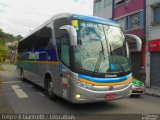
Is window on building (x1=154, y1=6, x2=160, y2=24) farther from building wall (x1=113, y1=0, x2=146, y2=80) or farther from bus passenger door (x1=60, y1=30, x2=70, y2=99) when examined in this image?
bus passenger door (x1=60, y1=30, x2=70, y2=99)

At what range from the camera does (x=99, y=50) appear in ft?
26.5

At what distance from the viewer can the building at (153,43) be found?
59.2ft

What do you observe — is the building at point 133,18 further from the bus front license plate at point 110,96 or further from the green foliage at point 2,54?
the green foliage at point 2,54

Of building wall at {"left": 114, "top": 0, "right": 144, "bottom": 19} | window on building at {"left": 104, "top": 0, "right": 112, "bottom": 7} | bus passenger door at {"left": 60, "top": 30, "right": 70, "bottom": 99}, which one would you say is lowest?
bus passenger door at {"left": 60, "top": 30, "right": 70, "bottom": 99}

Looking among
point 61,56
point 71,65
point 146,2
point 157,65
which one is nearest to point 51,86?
point 61,56

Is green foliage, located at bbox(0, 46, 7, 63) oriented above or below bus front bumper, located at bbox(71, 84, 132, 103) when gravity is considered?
above

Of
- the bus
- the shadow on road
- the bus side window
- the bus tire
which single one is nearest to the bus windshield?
the bus

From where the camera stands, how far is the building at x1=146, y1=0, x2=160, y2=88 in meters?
18.0

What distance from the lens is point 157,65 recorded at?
1816 centimetres

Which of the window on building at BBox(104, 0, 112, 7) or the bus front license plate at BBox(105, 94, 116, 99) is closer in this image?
the bus front license plate at BBox(105, 94, 116, 99)

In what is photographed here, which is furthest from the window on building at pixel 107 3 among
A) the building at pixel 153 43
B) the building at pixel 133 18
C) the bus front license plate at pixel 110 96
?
the bus front license plate at pixel 110 96

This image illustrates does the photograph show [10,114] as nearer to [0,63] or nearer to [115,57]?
[0,63]

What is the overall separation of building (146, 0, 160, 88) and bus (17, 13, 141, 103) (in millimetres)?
9638

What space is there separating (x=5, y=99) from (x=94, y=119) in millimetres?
4570
